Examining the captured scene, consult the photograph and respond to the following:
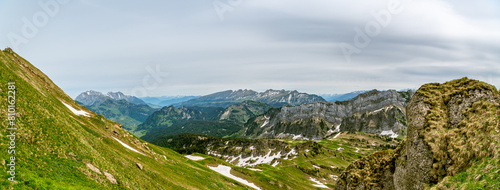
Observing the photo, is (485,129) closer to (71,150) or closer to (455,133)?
(455,133)

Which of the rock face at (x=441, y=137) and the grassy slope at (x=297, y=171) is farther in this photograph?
the grassy slope at (x=297, y=171)

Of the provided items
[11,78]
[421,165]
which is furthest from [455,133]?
[11,78]

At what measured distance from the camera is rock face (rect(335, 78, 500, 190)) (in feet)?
80.7

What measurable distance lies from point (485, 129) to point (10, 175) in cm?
4358

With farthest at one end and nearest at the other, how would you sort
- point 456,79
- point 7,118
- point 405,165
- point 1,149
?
1. point 456,79
2. point 405,165
3. point 7,118
4. point 1,149

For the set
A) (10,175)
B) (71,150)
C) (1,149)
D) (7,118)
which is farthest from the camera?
(71,150)

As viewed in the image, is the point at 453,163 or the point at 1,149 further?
the point at 453,163

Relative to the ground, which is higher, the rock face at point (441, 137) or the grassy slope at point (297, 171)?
the rock face at point (441, 137)

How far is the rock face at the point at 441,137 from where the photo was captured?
24.6 m

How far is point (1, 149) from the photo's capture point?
20062 mm

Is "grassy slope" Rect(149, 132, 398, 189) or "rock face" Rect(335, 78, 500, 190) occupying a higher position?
"rock face" Rect(335, 78, 500, 190)

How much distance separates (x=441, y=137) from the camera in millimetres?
27891

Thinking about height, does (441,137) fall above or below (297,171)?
above

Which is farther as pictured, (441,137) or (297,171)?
(297,171)
